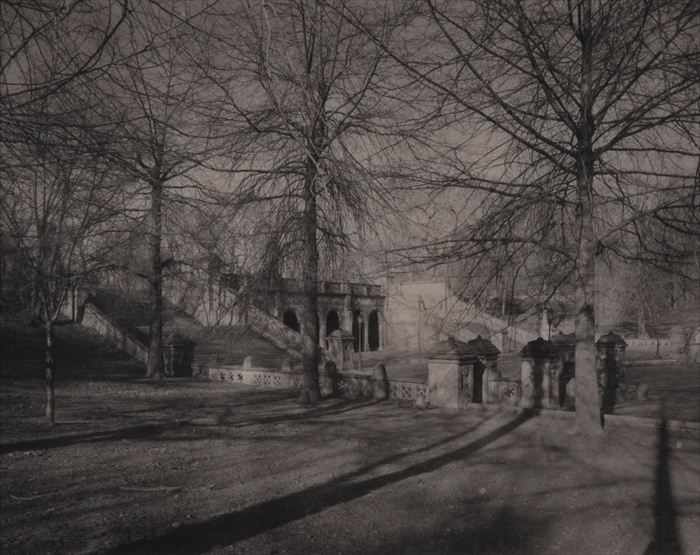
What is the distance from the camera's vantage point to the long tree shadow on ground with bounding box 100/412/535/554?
5.18 metres

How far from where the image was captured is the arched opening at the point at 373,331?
163ft

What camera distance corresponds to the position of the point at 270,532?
218 inches

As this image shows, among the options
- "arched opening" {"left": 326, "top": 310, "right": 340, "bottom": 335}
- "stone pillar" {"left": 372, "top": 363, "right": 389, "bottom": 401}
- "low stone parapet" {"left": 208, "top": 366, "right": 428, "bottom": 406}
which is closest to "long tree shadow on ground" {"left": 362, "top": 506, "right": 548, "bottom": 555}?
"low stone parapet" {"left": 208, "top": 366, "right": 428, "bottom": 406}

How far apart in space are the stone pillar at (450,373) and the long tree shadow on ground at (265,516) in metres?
4.94

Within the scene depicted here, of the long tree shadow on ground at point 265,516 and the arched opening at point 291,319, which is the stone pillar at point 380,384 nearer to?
the long tree shadow on ground at point 265,516

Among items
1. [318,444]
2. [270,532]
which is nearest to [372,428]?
[318,444]

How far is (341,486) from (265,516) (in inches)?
52.6

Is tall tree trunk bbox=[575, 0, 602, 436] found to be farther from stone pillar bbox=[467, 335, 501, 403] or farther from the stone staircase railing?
the stone staircase railing

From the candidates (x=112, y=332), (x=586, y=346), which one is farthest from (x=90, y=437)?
(x=112, y=332)

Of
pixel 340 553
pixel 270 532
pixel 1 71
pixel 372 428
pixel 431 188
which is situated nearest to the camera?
pixel 1 71

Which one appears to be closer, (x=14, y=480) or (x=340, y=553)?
(x=340, y=553)

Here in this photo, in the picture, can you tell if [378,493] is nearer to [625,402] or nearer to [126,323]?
[625,402]

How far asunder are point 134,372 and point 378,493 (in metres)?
17.1

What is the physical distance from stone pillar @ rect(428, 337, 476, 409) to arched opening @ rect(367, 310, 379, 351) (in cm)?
3605
